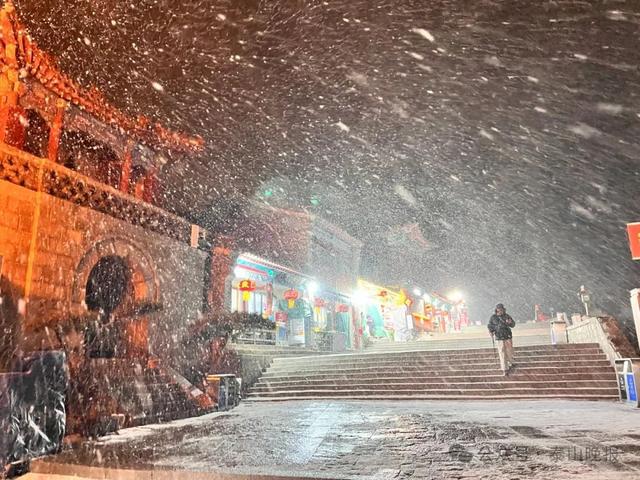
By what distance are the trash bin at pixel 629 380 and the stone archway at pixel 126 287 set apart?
1286 centimetres

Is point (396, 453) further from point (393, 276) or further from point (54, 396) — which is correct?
point (393, 276)

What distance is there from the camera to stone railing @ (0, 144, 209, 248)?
980 cm

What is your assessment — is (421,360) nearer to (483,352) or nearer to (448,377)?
(448,377)

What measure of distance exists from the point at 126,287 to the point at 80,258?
2.48m

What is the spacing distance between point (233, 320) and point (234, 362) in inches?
53.8

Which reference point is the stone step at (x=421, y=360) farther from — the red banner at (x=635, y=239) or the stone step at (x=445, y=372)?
the red banner at (x=635, y=239)

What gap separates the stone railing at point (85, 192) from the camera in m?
9.80

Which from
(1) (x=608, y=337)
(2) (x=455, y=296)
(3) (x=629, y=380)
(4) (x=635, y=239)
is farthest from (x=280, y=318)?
(2) (x=455, y=296)

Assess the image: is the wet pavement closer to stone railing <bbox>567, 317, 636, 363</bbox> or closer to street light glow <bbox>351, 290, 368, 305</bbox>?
stone railing <bbox>567, 317, 636, 363</bbox>

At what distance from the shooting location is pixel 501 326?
443 inches

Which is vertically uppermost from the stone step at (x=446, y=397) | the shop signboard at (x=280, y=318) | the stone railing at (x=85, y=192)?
the stone railing at (x=85, y=192)

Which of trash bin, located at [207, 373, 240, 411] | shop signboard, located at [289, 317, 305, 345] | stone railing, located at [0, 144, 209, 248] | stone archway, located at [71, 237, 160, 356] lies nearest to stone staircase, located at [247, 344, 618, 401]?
trash bin, located at [207, 373, 240, 411]

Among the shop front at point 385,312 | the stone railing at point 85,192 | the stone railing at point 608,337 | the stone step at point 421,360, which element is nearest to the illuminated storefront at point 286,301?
the stone step at point 421,360

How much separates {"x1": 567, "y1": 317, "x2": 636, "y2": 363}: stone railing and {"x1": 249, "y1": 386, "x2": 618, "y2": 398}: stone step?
1.13 m
